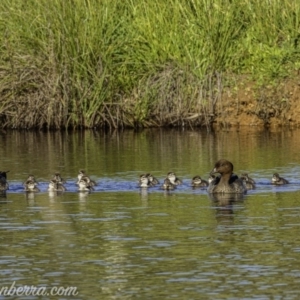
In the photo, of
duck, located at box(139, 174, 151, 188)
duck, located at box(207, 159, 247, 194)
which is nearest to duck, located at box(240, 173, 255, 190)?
duck, located at box(207, 159, 247, 194)

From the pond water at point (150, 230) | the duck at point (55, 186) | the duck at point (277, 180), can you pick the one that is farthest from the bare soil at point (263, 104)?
the duck at point (55, 186)

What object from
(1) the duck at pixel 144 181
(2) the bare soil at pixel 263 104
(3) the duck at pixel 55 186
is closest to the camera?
(3) the duck at pixel 55 186

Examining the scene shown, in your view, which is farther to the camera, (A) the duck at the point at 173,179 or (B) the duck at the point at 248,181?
(A) the duck at the point at 173,179

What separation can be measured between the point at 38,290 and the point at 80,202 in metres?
6.44

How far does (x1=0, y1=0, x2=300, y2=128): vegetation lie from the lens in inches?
1240

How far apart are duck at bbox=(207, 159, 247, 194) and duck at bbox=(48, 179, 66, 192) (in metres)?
2.48

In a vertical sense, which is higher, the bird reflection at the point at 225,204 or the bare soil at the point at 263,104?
the bare soil at the point at 263,104

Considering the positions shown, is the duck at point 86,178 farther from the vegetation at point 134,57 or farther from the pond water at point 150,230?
the vegetation at point 134,57

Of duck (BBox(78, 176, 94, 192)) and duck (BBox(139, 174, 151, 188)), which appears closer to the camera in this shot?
duck (BBox(78, 176, 94, 192))

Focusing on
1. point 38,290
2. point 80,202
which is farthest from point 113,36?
point 38,290

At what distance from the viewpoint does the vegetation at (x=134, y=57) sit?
31484mm

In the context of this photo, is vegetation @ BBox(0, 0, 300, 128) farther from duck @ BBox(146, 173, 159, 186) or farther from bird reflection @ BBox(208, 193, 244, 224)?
bird reflection @ BBox(208, 193, 244, 224)

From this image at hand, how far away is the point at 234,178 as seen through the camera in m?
20.2

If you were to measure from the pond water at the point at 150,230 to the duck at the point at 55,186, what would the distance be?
0.24 meters
